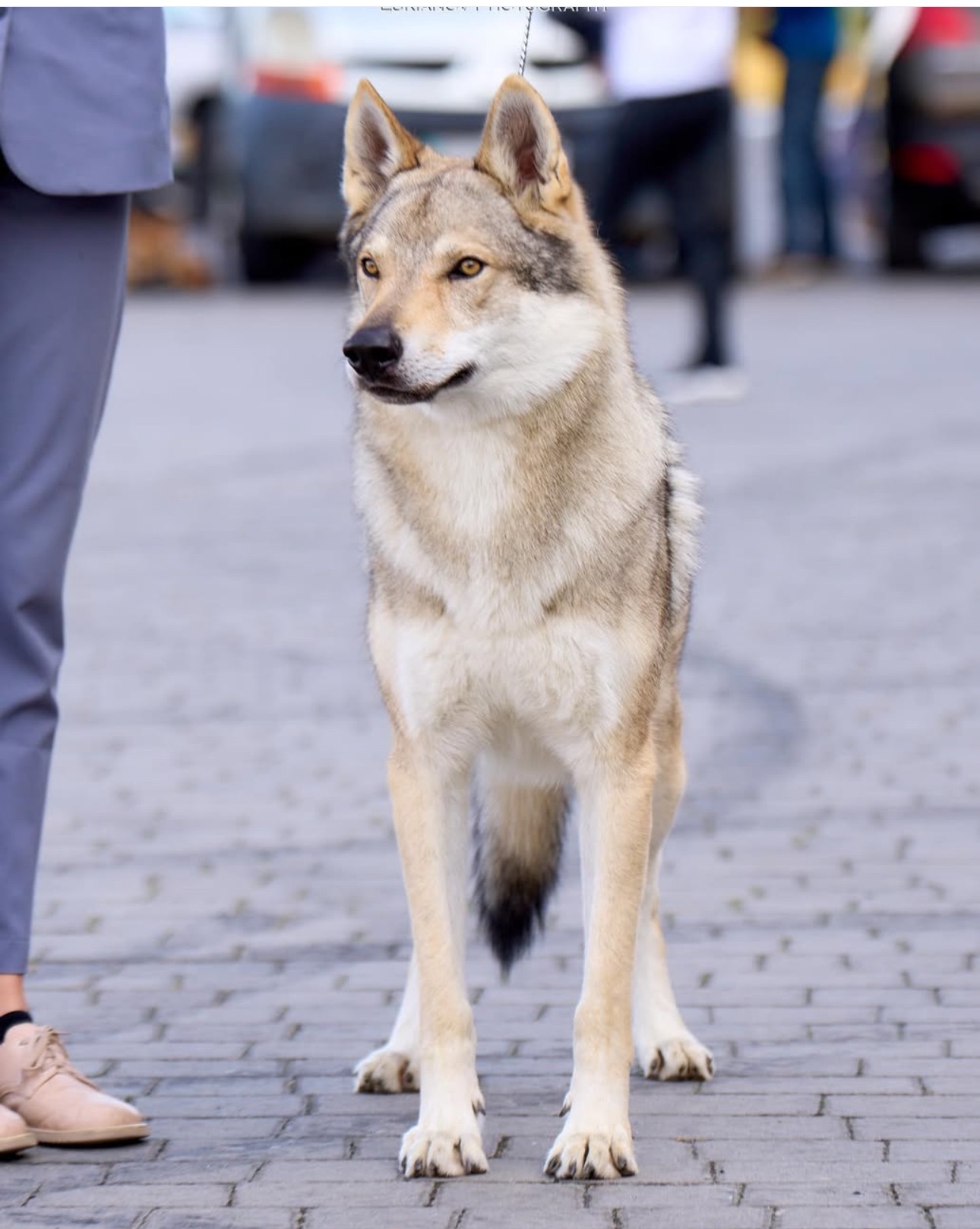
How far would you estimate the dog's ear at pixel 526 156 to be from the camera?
154 inches

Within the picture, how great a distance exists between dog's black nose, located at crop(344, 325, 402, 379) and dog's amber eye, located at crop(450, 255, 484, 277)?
21 centimetres

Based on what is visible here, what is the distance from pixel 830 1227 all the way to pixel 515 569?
1.15 meters

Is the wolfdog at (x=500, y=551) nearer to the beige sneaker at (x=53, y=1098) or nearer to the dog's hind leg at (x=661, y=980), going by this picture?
the dog's hind leg at (x=661, y=980)

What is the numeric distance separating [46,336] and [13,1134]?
1.28 metres

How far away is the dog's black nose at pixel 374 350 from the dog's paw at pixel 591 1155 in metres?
1.20

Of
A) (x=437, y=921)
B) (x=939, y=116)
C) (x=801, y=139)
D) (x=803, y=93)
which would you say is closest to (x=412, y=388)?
(x=437, y=921)

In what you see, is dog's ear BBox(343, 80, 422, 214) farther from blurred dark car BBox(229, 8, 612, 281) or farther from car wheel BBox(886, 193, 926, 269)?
car wheel BBox(886, 193, 926, 269)

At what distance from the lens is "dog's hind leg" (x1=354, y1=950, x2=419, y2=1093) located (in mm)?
4062

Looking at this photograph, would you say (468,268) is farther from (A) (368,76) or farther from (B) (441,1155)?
(A) (368,76)

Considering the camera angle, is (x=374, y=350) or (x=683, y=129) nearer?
(x=374, y=350)

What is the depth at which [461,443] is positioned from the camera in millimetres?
3885

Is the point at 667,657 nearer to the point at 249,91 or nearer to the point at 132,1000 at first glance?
the point at 132,1000

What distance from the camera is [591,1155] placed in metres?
3.56

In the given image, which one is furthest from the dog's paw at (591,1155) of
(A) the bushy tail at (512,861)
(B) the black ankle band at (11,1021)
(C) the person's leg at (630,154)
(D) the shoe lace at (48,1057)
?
(C) the person's leg at (630,154)
